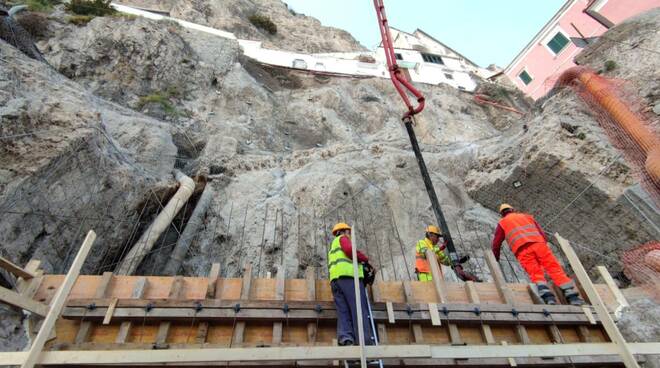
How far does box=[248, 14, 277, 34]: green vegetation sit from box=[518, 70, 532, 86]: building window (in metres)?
20.2

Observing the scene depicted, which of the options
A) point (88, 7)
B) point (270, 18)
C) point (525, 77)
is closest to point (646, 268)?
point (525, 77)

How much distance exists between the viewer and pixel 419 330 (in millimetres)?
4555

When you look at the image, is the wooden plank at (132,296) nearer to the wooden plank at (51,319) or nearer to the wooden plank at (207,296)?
the wooden plank at (207,296)

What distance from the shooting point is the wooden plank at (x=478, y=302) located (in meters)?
4.57

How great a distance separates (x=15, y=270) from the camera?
13.3 feet

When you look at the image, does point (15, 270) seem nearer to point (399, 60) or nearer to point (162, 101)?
point (162, 101)

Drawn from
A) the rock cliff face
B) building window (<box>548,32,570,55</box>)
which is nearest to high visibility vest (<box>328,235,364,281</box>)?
the rock cliff face

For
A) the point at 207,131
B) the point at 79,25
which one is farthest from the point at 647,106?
the point at 79,25

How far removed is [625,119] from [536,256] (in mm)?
6196

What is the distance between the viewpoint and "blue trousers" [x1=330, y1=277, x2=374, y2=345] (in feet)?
13.3

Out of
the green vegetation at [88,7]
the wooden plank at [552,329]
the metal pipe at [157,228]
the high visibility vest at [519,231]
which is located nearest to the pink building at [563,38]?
the high visibility vest at [519,231]

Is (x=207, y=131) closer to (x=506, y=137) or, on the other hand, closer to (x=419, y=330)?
(x=506, y=137)

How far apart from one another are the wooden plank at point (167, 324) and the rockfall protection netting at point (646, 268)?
21.3 feet

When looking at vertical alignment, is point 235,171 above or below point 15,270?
above
